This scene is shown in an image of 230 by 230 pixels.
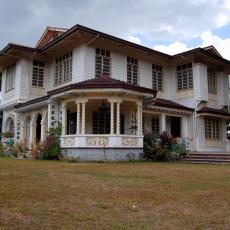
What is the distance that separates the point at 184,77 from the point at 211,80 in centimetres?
218

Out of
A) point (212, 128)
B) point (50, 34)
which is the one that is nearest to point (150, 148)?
point (212, 128)

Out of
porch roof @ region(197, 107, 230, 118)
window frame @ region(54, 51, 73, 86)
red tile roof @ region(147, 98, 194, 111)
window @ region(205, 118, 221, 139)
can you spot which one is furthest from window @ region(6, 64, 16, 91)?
window @ region(205, 118, 221, 139)

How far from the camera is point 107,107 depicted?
17.7 metres

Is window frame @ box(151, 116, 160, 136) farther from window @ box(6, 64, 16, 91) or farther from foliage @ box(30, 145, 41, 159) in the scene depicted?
window @ box(6, 64, 16, 91)

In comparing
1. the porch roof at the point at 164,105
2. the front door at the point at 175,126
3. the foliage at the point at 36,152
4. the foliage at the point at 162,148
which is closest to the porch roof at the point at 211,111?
the porch roof at the point at 164,105

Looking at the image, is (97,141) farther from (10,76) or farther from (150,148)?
(10,76)

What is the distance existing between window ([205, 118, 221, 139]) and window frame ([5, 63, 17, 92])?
13.3 meters

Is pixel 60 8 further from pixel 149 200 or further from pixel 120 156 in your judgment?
pixel 149 200

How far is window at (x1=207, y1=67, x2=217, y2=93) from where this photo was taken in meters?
23.4

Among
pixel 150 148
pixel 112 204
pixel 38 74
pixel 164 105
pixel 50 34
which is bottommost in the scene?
pixel 112 204

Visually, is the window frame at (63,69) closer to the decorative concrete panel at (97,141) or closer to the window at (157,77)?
the decorative concrete panel at (97,141)

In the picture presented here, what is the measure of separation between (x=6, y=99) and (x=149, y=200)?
1901 cm

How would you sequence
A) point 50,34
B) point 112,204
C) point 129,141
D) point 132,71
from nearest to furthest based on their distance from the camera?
point 112,204 < point 129,141 < point 132,71 < point 50,34

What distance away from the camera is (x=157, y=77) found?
22.8 meters
